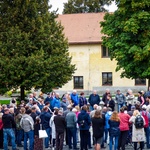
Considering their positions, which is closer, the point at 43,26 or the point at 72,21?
the point at 43,26

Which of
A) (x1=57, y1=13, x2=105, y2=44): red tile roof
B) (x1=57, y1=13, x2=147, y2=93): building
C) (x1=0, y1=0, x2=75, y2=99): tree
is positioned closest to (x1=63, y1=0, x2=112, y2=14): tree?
(x1=57, y1=13, x2=105, y2=44): red tile roof

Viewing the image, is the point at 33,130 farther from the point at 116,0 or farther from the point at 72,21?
the point at 72,21

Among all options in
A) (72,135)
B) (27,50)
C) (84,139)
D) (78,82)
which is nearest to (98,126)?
(84,139)

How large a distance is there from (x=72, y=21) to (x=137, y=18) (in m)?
20.8

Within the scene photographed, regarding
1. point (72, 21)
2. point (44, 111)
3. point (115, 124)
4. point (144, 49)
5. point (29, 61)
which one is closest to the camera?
point (115, 124)

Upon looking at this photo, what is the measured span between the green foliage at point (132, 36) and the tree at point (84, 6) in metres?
28.6

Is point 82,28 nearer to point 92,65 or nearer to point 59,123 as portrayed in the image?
point 92,65

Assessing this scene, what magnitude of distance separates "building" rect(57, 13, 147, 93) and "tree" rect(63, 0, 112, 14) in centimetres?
1073

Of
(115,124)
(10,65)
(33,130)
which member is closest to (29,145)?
(33,130)

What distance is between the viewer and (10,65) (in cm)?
2828

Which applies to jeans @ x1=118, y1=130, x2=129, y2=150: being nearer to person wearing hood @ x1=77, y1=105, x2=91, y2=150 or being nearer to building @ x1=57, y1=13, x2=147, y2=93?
person wearing hood @ x1=77, y1=105, x2=91, y2=150

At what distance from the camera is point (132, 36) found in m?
32.0

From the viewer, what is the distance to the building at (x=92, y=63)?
4862cm

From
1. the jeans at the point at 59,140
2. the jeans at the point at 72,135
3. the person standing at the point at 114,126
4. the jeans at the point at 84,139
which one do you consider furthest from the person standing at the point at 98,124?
the jeans at the point at 72,135
